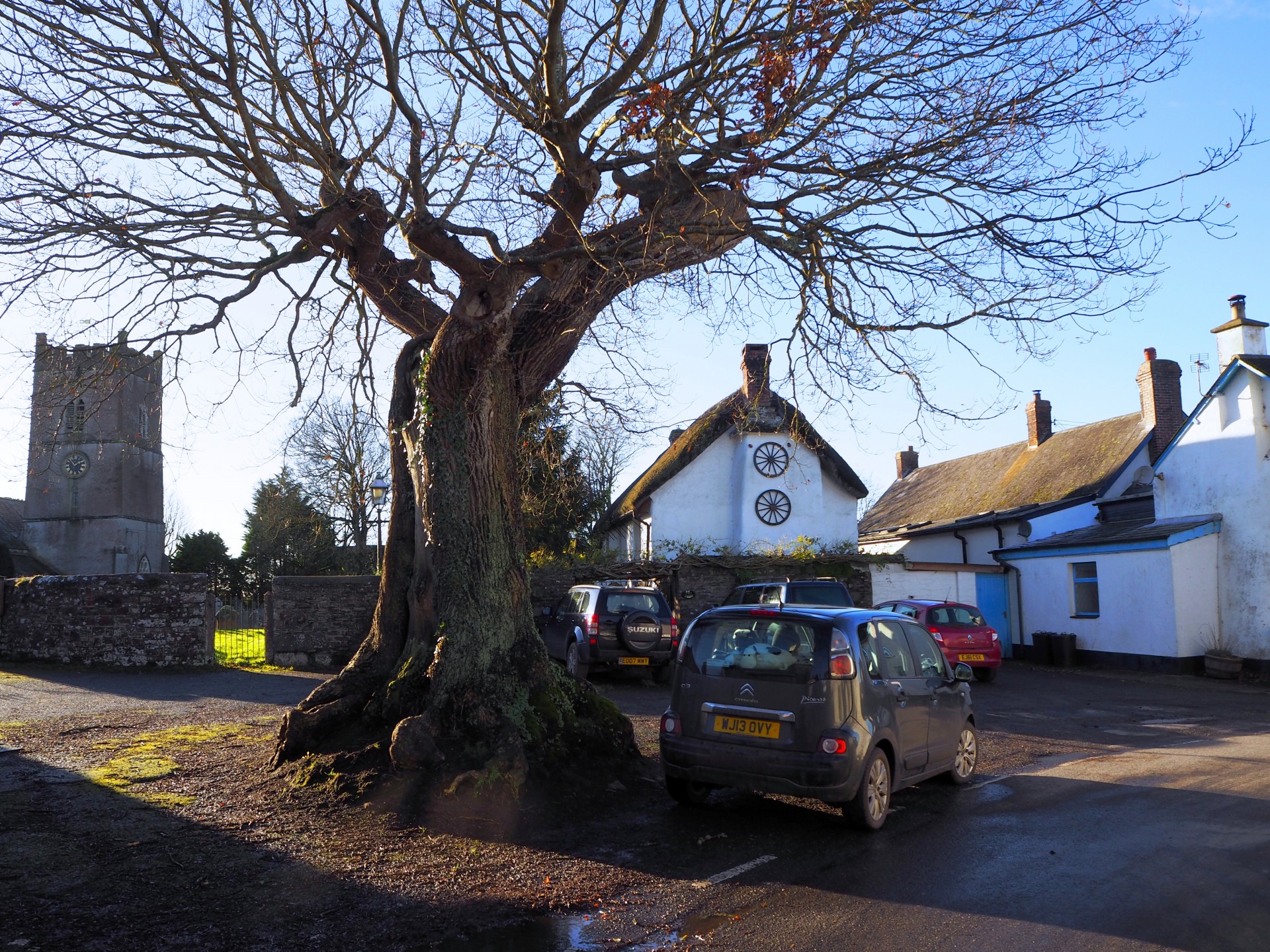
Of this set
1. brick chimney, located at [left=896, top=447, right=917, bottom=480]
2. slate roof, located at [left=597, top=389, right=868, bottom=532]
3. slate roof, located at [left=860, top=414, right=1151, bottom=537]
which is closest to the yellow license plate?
slate roof, located at [left=597, top=389, right=868, bottom=532]

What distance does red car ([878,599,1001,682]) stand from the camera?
19.3 m

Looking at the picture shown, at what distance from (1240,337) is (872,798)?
20.1m

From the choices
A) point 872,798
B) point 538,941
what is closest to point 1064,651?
point 872,798

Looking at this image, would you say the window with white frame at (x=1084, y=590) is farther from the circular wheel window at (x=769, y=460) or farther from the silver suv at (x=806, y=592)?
the circular wheel window at (x=769, y=460)

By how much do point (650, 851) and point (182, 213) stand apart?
751 centimetres

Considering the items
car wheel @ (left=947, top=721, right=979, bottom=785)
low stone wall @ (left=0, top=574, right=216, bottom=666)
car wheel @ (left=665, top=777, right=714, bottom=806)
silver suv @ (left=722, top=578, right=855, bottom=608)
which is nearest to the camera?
car wheel @ (left=665, top=777, right=714, bottom=806)

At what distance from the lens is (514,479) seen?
930cm

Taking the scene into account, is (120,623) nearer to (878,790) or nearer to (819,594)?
(819,594)

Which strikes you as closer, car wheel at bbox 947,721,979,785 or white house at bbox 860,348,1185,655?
car wheel at bbox 947,721,979,785

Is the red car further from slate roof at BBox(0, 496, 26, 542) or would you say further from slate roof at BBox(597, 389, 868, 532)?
slate roof at BBox(0, 496, 26, 542)

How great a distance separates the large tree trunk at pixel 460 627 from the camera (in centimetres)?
799

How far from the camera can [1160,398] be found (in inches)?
1201

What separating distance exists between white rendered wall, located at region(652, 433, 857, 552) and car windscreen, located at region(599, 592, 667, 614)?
42.6 feet

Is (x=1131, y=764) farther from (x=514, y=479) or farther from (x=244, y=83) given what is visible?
(x=244, y=83)
